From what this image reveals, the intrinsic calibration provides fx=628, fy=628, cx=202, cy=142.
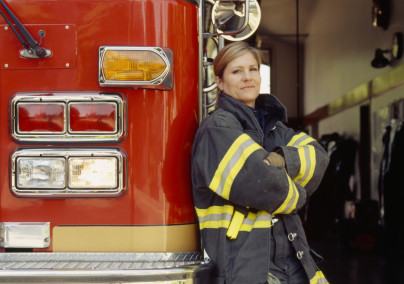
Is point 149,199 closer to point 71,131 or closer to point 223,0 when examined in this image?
point 71,131

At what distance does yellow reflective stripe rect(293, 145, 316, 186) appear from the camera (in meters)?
2.35

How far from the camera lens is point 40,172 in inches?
90.7

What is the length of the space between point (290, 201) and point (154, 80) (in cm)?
66

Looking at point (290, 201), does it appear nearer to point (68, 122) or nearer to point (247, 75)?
point (247, 75)

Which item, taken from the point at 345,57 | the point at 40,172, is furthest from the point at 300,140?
the point at 345,57

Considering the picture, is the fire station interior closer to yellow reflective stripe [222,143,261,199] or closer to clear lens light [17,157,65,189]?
yellow reflective stripe [222,143,261,199]

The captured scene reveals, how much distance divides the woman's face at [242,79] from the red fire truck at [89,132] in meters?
0.25

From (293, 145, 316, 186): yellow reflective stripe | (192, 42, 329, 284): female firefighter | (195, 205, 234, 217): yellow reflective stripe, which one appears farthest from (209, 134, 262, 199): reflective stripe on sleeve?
(293, 145, 316, 186): yellow reflective stripe

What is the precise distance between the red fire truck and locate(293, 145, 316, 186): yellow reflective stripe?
467 mm

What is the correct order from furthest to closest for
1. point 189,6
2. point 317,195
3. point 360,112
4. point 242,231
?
point 360,112
point 317,195
point 189,6
point 242,231

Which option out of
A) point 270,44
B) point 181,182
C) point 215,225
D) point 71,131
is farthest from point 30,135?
point 270,44

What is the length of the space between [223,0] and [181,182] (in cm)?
76

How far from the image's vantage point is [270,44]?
69.3 ft

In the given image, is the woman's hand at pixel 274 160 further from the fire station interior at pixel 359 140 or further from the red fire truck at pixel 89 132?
the fire station interior at pixel 359 140
